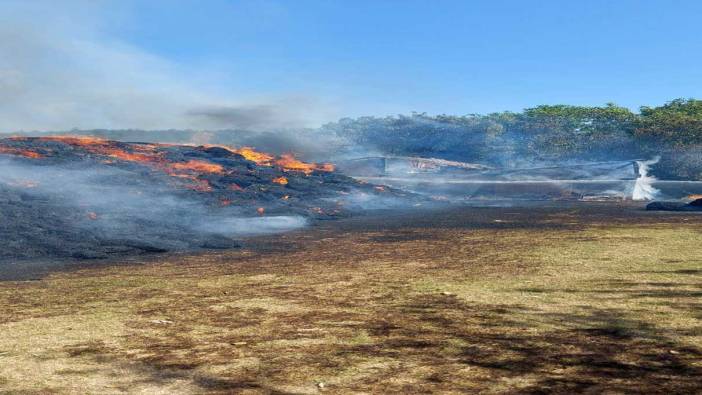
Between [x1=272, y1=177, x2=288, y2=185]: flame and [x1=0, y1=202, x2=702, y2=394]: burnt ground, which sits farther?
[x1=272, y1=177, x2=288, y2=185]: flame

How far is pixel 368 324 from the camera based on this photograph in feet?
16.9

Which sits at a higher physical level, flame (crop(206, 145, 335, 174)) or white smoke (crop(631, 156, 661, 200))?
flame (crop(206, 145, 335, 174))

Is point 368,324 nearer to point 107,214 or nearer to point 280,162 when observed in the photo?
point 107,214

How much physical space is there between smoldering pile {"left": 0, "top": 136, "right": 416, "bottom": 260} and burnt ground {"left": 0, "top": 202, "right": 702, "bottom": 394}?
7.59 feet

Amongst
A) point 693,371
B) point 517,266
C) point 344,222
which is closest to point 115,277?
point 517,266

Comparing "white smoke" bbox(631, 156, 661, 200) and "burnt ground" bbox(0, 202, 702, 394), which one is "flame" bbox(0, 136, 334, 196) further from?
"white smoke" bbox(631, 156, 661, 200)

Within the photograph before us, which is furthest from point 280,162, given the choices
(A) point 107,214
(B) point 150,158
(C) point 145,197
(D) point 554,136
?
(D) point 554,136

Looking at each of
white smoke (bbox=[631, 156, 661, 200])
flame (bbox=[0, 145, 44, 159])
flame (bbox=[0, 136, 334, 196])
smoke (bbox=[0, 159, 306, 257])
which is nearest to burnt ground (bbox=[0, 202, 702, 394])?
smoke (bbox=[0, 159, 306, 257])

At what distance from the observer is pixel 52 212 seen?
505 inches

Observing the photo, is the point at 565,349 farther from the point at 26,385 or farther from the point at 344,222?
the point at 344,222

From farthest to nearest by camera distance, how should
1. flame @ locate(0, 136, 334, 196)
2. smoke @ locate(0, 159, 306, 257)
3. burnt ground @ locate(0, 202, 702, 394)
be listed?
flame @ locate(0, 136, 334, 196) → smoke @ locate(0, 159, 306, 257) → burnt ground @ locate(0, 202, 702, 394)

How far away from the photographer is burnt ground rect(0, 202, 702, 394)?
377 cm

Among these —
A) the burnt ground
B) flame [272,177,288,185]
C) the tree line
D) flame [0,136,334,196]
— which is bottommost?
the burnt ground

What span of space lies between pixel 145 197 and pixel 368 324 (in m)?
12.9
